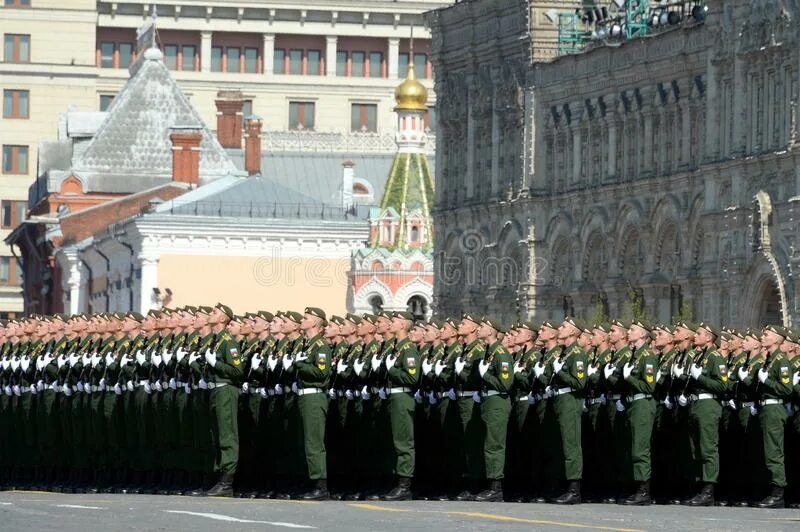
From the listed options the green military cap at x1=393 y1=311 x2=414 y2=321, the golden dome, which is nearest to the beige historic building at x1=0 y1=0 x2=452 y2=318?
the golden dome

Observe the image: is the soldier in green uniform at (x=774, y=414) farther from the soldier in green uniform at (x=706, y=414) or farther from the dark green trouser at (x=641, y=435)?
the dark green trouser at (x=641, y=435)

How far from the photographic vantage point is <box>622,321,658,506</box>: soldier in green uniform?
25.2 meters

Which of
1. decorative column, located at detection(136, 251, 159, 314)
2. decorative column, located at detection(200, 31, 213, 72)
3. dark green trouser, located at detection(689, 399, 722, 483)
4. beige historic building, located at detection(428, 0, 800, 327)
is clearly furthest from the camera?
decorative column, located at detection(200, 31, 213, 72)

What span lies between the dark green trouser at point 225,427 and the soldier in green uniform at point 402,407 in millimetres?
1521

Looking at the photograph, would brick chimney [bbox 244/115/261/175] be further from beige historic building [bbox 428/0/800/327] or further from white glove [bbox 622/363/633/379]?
white glove [bbox 622/363/633/379]

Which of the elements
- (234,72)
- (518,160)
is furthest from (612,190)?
(234,72)

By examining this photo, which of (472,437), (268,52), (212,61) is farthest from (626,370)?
(212,61)

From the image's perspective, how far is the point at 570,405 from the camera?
25.6 meters

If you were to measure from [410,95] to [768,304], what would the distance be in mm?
33412

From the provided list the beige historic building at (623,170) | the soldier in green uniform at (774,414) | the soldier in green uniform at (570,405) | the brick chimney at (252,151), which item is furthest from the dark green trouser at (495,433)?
the brick chimney at (252,151)

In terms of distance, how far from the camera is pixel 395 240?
7775 centimetres

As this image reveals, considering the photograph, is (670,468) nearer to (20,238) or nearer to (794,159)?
(794,159)

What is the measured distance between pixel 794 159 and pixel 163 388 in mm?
21299

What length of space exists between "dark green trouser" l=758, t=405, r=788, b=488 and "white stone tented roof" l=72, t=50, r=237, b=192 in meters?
62.8
